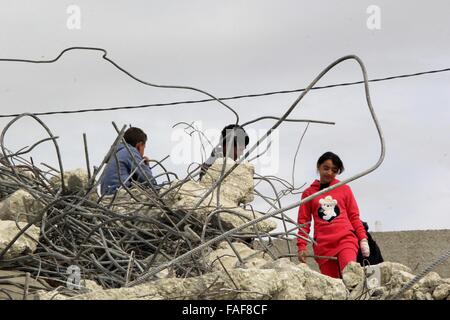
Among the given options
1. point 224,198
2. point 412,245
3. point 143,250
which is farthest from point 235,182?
point 412,245

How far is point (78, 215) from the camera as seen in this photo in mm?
6508

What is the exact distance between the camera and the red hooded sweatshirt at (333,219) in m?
8.00

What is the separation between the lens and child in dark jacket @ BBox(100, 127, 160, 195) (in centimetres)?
727

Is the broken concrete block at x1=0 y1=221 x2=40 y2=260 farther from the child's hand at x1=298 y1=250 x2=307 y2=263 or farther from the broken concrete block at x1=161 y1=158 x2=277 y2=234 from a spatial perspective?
the child's hand at x1=298 y1=250 x2=307 y2=263

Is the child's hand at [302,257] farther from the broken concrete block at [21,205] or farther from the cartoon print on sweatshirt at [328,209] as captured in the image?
the broken concrete block at [21,205]

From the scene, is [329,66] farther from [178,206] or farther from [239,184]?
[239,184]

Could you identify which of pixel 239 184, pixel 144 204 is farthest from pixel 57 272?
pixel 239 184

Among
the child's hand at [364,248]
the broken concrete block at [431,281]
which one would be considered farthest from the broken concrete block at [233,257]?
the child's hand at [364,248]

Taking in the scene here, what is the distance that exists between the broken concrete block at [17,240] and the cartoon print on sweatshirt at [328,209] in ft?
8.27

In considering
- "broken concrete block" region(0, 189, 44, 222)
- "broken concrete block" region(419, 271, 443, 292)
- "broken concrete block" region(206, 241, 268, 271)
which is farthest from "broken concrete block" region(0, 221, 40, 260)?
"broken concrete block" region(419, 271, 443, 292)

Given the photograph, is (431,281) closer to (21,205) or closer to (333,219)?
(333,219)
